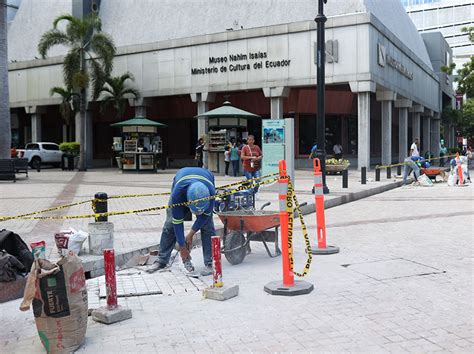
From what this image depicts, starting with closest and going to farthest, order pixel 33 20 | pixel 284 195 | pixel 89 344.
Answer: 1. pixel 89 344
2. pixel 284 195
3. pixel 33 20

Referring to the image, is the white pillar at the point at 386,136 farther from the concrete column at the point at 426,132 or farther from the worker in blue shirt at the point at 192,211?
the worker in blue shirt at the point at 192,211

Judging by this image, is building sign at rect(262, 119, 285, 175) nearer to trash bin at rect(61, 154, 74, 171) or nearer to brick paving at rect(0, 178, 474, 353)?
brick paving at rect(0, 178, 474, 353)

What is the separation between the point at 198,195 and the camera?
624cm

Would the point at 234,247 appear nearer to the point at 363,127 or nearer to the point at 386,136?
the point at 363,127

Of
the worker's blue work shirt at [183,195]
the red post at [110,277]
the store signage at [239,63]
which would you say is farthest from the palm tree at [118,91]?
the red post at [110,277]

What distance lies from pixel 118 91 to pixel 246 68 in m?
9.22

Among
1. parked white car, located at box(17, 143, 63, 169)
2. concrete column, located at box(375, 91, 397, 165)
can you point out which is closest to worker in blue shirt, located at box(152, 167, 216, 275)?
concrete column, located at box(375, 91, 397, 165)

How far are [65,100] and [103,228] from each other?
2939cm

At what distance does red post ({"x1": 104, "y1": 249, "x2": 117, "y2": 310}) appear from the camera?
4816 millimetres

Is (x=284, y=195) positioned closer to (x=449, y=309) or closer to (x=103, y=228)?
(x=449, y=309)

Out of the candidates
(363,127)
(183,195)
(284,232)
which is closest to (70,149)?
(363,127)

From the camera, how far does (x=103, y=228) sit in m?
7.20

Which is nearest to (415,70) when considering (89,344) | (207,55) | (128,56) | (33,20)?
(207,55)

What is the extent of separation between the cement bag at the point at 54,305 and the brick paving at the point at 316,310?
205 mm
